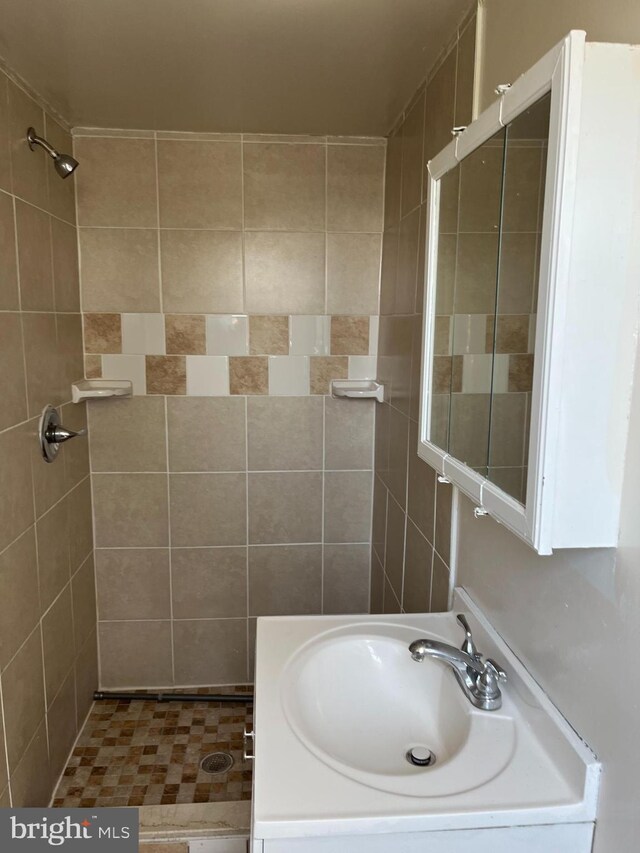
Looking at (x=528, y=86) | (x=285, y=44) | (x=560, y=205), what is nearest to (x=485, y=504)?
(x=560, y=205)

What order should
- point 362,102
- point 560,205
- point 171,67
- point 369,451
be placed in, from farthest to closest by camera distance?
point 369,451 → point 362,102 → point 171,67 → point 560,205

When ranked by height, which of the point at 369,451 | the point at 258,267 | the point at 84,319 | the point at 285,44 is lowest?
the point at 369,451

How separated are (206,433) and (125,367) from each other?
377mm

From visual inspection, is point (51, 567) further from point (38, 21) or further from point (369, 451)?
point (38, 21)

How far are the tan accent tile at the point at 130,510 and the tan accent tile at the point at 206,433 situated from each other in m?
0.12

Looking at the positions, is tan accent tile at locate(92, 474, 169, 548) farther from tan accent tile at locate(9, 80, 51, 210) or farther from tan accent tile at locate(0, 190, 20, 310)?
tan accent tile at locate(9, 80, 51, 210)

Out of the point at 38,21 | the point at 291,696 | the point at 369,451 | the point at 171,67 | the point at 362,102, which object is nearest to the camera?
the point at 291,696

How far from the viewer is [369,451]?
240cm

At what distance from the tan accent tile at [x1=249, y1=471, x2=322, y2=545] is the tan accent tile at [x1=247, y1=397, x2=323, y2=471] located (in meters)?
0.05

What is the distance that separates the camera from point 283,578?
244cm

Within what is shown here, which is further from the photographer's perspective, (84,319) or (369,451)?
(369,451)

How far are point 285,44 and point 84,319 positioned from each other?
119cm

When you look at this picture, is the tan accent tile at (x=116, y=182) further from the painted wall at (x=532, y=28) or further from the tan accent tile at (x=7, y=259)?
the painted wall at (x=532, y=28)

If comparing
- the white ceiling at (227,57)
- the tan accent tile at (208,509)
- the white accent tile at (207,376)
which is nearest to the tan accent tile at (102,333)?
the white accent tile at (207,376)
